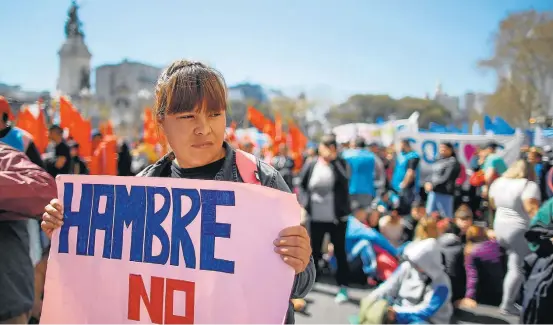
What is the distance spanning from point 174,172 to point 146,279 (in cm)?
37

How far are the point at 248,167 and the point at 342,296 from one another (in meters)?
3.62

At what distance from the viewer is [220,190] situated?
1358mm

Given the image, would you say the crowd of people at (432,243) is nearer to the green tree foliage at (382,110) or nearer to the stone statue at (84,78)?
the stone statue at (84,78)

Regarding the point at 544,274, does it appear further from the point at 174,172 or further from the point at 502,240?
the point at 174,172

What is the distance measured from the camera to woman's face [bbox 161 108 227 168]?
4.58ft

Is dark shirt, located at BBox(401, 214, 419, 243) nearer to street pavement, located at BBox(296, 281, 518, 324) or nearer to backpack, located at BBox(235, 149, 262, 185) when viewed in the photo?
street pavement, located at BBox(296, 281, 518, 324)

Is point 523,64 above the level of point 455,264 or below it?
above

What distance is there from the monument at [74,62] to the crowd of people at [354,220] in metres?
58.0

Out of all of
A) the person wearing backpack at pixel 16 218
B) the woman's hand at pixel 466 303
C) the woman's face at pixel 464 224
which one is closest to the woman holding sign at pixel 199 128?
the person wearing backpack at pixel 16 218

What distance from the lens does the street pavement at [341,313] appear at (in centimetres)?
423

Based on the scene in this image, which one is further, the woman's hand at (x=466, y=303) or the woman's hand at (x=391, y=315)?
the woman's hand at (x=466, y=303)

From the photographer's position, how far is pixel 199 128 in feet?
4.55

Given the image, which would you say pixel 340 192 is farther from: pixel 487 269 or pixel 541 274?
pixel 541 274

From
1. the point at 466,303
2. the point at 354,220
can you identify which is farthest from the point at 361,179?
the point at 466,303
